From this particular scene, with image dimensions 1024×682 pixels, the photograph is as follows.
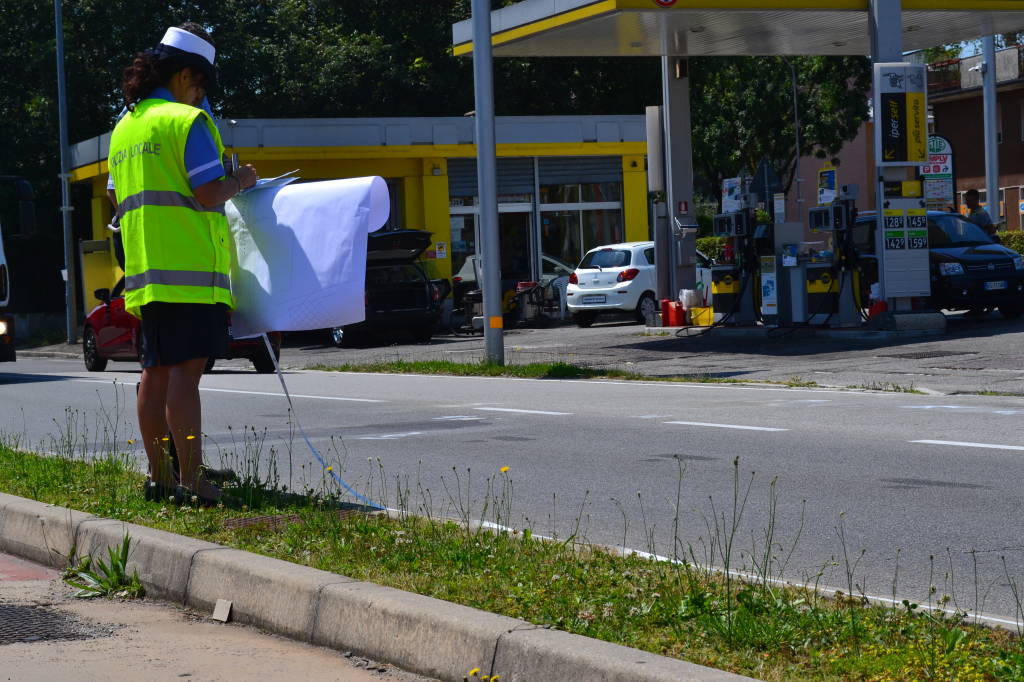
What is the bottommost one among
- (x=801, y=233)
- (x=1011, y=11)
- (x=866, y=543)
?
(x=866, y=543)

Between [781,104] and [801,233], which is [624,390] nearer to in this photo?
[801,233]

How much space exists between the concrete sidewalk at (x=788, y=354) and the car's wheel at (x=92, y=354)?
1862 mm

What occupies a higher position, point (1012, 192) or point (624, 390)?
point (1012, 192)

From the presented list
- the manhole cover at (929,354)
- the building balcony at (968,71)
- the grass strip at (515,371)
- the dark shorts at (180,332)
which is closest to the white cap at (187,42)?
the dark shorts at (180,332)

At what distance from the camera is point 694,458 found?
9344mm

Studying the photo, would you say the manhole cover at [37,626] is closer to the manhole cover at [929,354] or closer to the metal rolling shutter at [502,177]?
the manhole cover at [929,354]

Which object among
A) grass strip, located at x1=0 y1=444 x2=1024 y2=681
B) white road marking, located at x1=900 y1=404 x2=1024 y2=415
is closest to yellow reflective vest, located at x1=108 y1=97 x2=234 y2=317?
grass strip, located at x1=0 y1=444 x2=1024 y2=681

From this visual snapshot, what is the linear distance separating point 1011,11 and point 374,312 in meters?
11.5

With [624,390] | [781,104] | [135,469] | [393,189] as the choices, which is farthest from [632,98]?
[135,469]

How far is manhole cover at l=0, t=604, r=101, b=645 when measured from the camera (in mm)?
5160

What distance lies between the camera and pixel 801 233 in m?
21.8

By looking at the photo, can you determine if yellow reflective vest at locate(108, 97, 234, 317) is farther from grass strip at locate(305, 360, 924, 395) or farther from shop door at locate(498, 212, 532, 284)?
shop door at locate(498, 212, 532, 284)

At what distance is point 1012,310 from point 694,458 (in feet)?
45.9

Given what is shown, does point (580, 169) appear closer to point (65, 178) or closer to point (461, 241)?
point (461, 241)
